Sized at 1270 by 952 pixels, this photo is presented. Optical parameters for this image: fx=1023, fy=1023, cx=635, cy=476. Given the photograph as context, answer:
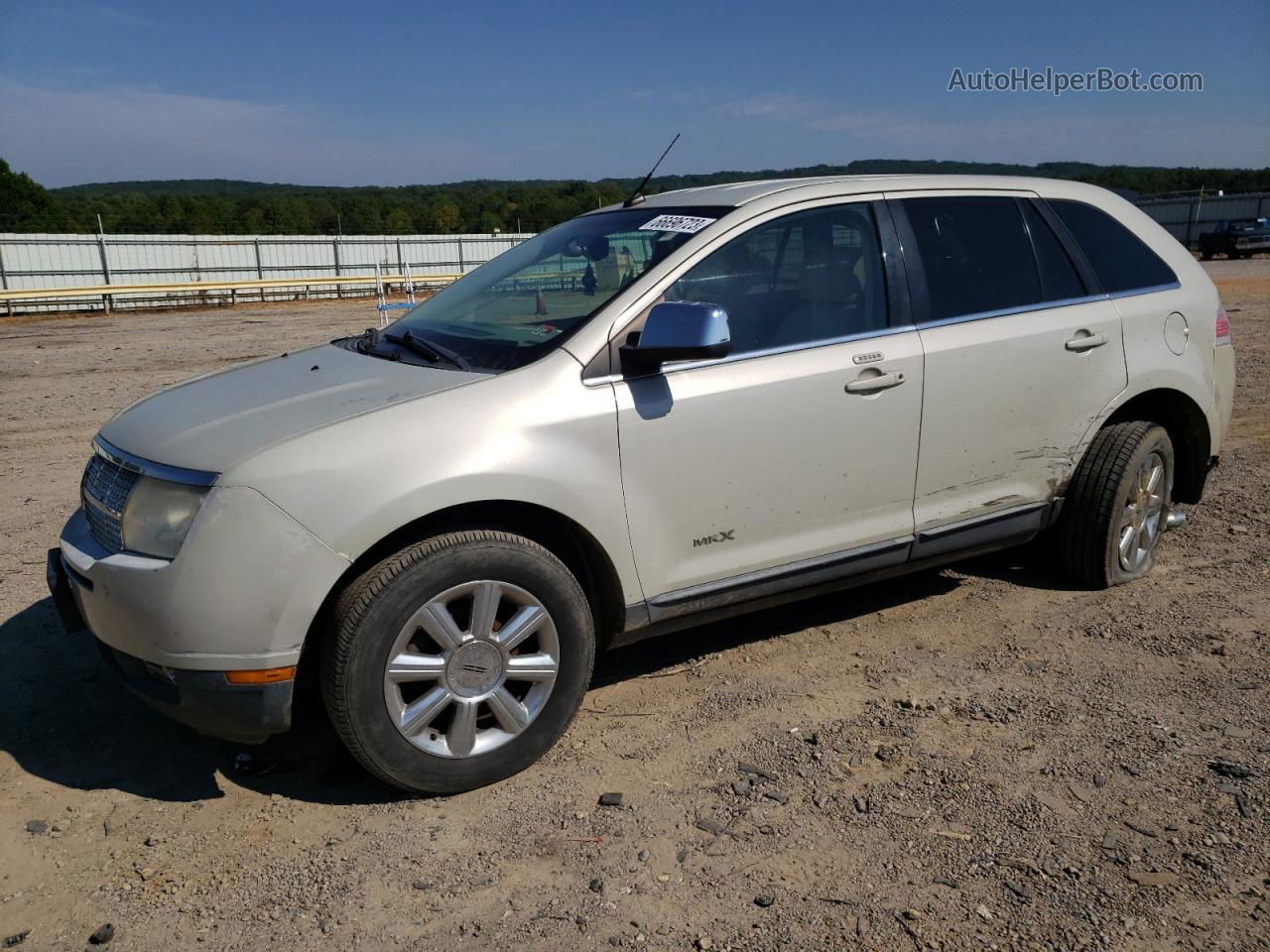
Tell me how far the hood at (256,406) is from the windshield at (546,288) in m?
0.26

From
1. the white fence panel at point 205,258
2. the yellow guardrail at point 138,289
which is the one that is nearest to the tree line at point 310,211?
the white fence panel at point 205,258

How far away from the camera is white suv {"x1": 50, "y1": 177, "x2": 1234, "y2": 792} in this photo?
9.82 feet

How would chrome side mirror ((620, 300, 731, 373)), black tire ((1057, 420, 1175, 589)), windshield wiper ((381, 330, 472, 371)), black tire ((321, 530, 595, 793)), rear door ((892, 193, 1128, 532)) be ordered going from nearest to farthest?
black tire ((321, 530, 595, 793)), chrome side mirror ((620, 300, 731, 373)), windshield wiper ((381, 330, 472, 371)), rear door ((892, 193, 1128, 532)), black tire ((1057, 420, 1175, 589))

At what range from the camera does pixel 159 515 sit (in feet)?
9.94

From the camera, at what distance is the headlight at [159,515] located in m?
2.96

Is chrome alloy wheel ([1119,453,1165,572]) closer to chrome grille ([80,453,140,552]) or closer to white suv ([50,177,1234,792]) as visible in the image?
white suv ([50,177,1234,792])

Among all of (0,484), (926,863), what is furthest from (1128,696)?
(0,484)

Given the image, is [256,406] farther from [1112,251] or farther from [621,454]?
[1112,251]

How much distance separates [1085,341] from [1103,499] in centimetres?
73

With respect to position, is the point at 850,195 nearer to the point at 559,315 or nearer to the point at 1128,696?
the point at 559,315

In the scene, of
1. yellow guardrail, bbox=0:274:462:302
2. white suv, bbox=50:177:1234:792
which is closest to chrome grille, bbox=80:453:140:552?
white suv, bbox=50:177:1234:792

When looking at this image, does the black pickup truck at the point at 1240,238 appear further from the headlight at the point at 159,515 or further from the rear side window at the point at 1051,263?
the headlight at the point at 159,515

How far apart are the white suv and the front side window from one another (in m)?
0.01

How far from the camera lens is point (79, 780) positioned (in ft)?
11.3
